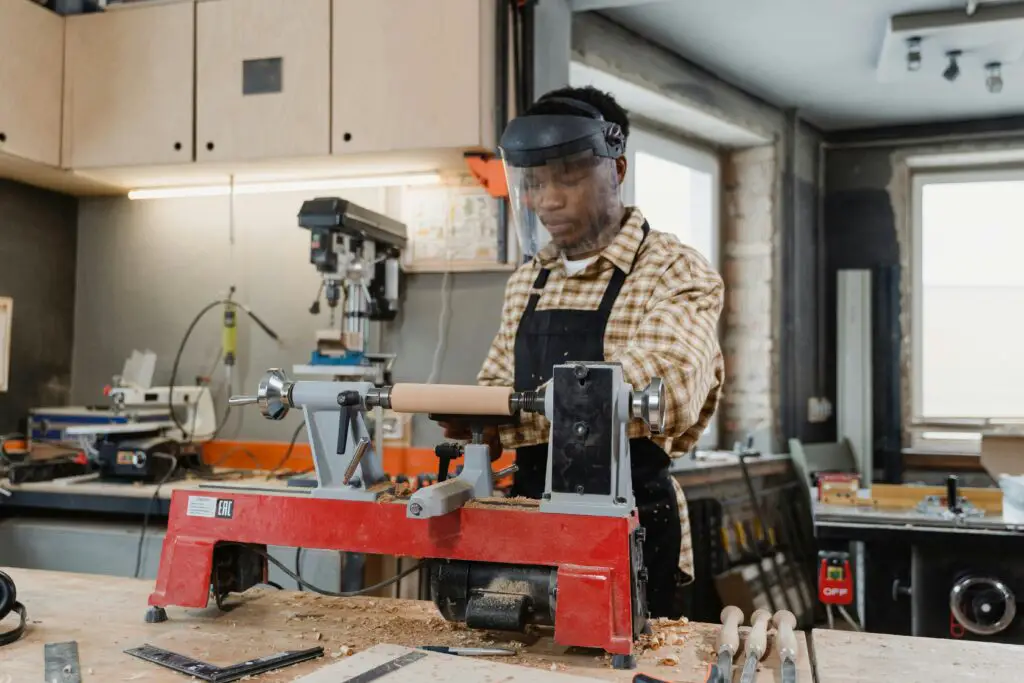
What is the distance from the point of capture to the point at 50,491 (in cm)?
270

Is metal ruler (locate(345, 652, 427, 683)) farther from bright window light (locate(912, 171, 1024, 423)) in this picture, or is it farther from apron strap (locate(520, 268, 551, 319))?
bright window light (locate(912, 171, 1024, 423))

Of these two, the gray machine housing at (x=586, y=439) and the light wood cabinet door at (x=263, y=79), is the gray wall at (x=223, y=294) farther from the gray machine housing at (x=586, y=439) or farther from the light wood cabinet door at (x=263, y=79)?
the gray machine housing at (x=586, y=439)

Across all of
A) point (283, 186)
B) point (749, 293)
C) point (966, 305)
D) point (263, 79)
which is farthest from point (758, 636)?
point (966, 305)

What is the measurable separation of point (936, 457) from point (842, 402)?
0.59m

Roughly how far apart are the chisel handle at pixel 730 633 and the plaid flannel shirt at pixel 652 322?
316mm

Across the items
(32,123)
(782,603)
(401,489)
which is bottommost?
(782,603)

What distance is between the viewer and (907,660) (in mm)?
1181

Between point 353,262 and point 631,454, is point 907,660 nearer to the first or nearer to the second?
point 631,454

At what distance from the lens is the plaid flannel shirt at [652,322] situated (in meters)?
1.44

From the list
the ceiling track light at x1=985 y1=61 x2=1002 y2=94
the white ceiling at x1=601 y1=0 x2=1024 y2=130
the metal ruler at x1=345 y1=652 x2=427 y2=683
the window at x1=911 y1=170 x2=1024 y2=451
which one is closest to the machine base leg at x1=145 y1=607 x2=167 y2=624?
the metal ruler at x1=345 y1=652 x2=427 y2=683

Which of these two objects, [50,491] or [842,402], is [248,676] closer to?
[50,491]

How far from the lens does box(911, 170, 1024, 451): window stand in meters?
4.88

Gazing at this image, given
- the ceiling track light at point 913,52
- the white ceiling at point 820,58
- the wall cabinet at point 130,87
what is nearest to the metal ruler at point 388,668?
the wall cabinet at point 130,87

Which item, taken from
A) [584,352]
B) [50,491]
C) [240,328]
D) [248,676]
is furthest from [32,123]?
[248,676]
